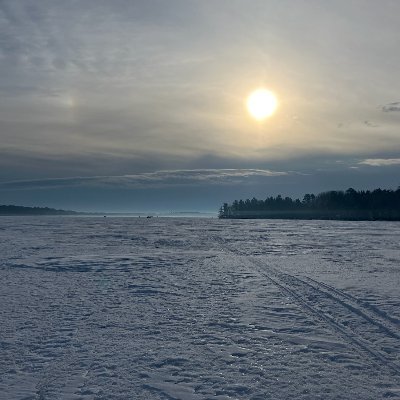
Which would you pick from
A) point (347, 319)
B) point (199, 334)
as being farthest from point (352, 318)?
point (199, 334)

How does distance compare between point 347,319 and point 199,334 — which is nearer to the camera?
point 199,334

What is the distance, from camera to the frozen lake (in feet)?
21.2

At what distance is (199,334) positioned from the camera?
9.09 meters

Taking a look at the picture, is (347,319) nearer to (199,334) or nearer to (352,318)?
(352,318)

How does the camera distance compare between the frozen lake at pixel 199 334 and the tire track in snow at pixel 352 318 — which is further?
the tire track in snow at pixel 352 318

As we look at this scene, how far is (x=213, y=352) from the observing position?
7984 millimetres

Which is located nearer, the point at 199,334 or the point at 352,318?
the point at 199,334

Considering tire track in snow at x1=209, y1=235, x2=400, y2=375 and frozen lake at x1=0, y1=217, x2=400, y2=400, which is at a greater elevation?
tire track in snow at x1=209, y1=235, x2=400, y2=375

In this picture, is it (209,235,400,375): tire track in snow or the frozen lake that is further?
(209,235,400,375): tire track in snow

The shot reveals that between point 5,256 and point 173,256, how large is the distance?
8.00 meters

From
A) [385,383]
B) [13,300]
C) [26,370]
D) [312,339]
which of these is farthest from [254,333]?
[13,300]

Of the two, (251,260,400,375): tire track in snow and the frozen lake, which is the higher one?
(251,260,400,375): tire track in snow

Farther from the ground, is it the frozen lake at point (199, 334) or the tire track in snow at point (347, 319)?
the tire track in snow at point (347, 319)

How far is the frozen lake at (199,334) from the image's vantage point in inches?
254
